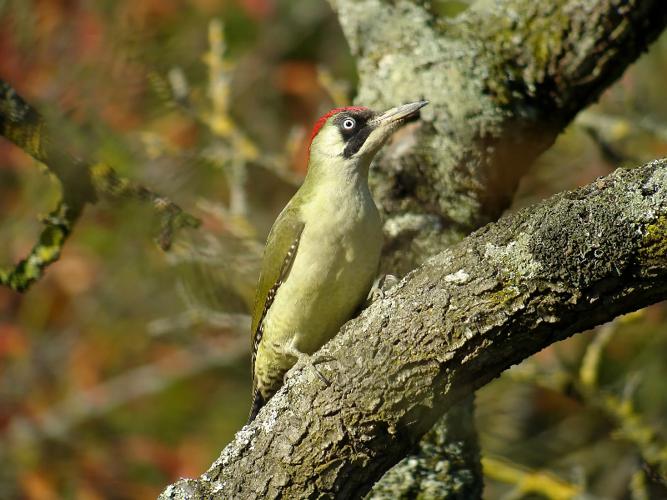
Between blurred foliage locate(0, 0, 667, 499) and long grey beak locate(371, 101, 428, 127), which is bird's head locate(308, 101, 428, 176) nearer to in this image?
long grey beak locate(371, 101, 428, 127)

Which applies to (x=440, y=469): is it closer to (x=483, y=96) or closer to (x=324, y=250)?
(x=324, y=250)

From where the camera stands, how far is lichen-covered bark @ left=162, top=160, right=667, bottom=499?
271cm

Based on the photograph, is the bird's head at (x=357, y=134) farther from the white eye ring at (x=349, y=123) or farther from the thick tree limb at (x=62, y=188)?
the thick tree limb at (x=62, y=188)

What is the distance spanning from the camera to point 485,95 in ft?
14.4

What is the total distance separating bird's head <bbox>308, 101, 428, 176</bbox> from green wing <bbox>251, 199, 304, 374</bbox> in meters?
0.30

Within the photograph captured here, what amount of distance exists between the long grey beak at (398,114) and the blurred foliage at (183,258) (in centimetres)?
135

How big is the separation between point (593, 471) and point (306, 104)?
14.6 ft

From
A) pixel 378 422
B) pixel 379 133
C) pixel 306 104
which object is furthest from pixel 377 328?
pixel 306 104

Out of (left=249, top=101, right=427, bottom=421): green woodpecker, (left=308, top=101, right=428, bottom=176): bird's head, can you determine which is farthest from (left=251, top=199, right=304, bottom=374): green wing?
(left=308, top=101, right=428, bottom=176): bird's head

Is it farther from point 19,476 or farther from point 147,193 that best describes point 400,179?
point 19,476

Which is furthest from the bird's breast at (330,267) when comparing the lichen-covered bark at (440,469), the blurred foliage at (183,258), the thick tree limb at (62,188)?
the blurred foliage at (183,258)

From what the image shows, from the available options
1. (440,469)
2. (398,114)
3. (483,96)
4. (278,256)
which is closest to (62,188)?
(278,256)

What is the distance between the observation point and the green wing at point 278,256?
418cm

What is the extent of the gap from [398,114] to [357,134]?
227mm
